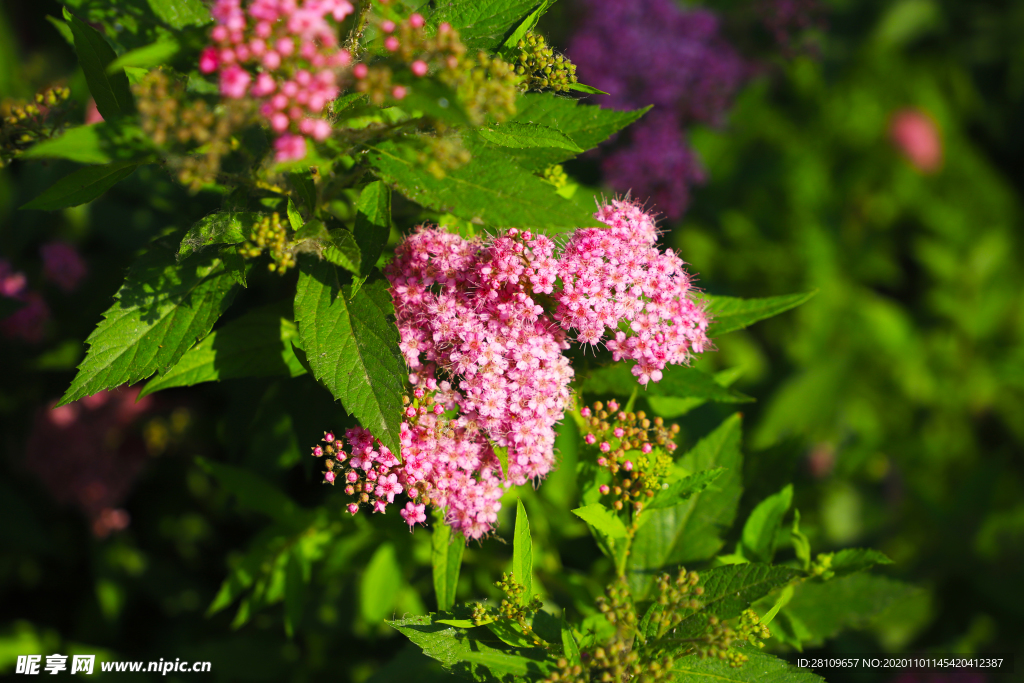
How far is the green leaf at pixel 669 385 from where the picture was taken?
215 centimetres

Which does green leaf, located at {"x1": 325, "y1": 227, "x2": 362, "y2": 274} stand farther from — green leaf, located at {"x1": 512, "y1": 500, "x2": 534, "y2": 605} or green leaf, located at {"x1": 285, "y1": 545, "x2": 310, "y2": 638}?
green leaf, located at {"x1": 285, "y1": 545, "x2": 310, "y2": 638}

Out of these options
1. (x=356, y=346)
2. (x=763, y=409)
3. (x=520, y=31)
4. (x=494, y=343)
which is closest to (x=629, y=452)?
(x=494, y=343)

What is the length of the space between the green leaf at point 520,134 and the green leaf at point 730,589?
4.58ft

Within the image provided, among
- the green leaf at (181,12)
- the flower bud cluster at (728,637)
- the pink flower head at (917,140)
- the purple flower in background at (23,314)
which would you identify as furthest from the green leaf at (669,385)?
the pink flower head at (917,140)

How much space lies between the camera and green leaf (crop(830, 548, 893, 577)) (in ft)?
7.38

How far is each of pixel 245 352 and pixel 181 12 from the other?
100cm

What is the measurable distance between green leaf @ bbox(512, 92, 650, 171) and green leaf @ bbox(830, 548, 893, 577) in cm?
169

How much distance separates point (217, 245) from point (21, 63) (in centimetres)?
494

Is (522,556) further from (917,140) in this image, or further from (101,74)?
(917,140)

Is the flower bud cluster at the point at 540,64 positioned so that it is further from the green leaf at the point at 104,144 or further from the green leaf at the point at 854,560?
the green leaf at the point at 854,560

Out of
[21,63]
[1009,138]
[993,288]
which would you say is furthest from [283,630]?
[1009,138]

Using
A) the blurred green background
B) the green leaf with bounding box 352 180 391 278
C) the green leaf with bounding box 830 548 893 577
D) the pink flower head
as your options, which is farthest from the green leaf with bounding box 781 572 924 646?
the pink flower head

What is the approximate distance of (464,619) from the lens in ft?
6.40

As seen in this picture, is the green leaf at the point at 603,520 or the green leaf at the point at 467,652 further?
the green leaf at the point at 603,520
